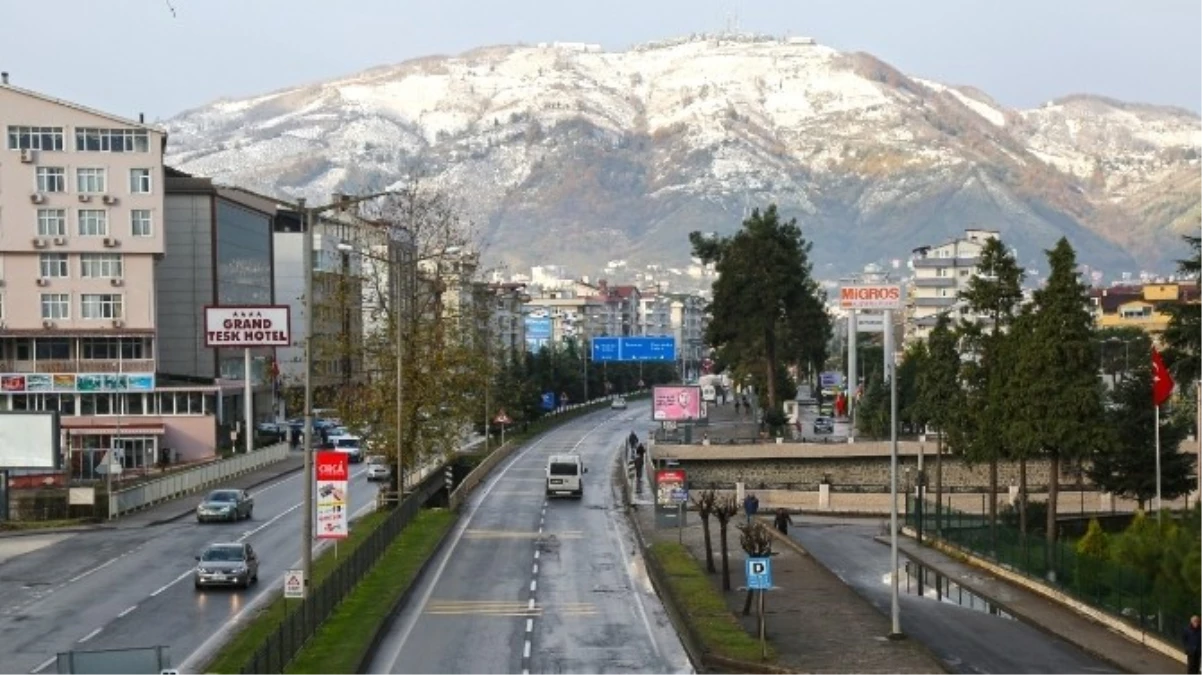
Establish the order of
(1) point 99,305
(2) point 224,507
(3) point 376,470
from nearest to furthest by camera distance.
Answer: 1. (2) point 224,507
2. (3) point 376,470
3. (1) point 99,305

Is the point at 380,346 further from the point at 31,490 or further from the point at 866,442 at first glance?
the point at 866,442

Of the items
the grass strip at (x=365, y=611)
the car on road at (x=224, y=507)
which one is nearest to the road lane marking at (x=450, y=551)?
the grass strip at (x=365, y=611)

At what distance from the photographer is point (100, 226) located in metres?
109

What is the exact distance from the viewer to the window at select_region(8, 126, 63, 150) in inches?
4257

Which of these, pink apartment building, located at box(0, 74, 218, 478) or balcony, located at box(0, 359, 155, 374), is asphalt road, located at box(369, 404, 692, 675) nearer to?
pink apartment building, located at box(0, 74, 218, 478)

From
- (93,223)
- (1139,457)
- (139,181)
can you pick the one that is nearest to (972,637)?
(1139,457)

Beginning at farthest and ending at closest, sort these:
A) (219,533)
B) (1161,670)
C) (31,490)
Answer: (31,490), (219,533), (1161,670)

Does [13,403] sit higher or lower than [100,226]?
lower

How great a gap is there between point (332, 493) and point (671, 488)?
23.1m

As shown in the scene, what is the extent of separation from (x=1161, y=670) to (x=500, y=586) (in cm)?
1906

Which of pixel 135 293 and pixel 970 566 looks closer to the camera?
pixel 970 566

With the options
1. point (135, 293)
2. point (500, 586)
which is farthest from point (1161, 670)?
point (135, 293)

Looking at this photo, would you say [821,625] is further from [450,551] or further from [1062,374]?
[1062,374]

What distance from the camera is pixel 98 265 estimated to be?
110m
